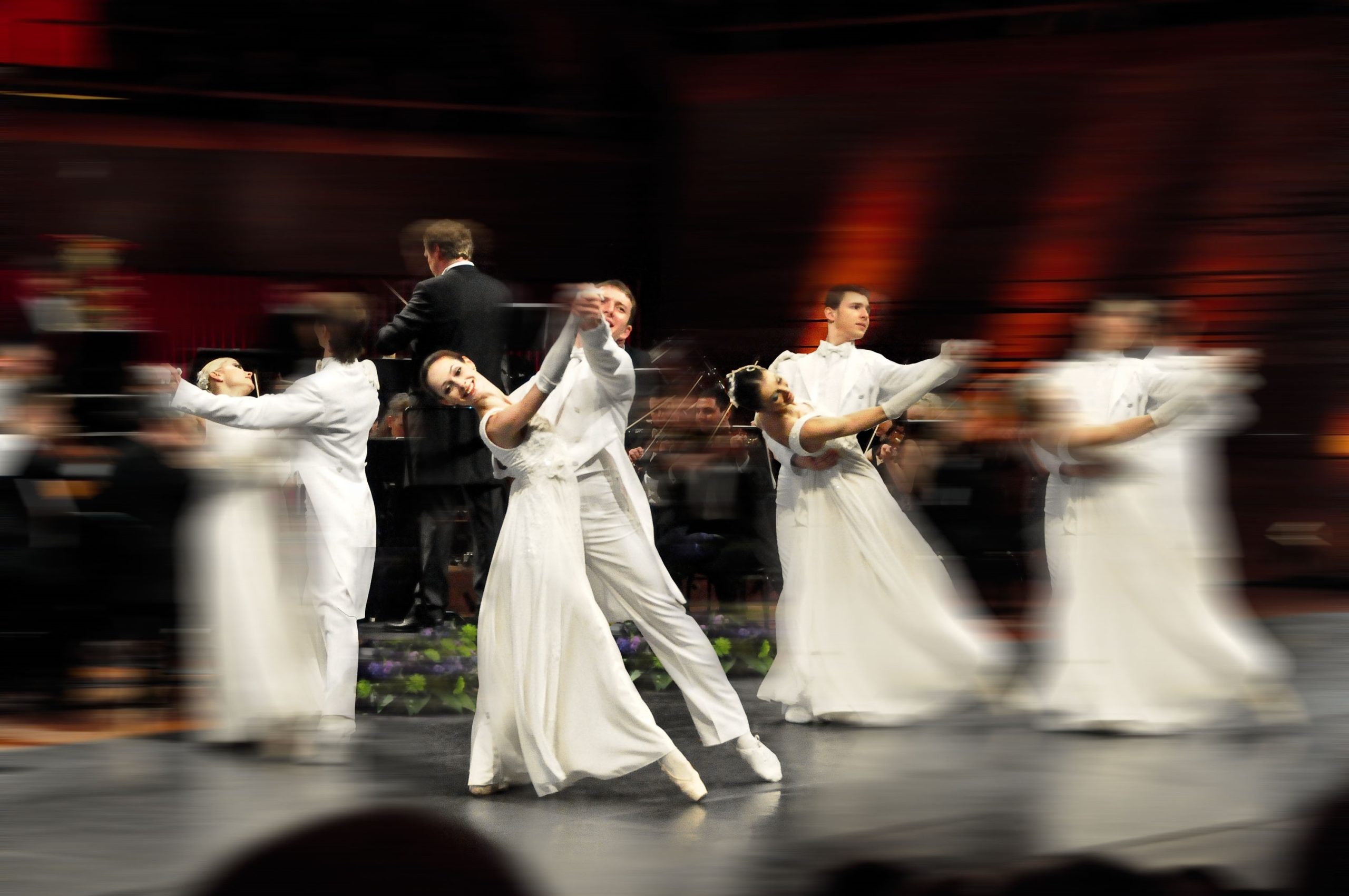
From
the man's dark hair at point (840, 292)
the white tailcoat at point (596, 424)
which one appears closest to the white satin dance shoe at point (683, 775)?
the white tailcoat at point (596, 424)

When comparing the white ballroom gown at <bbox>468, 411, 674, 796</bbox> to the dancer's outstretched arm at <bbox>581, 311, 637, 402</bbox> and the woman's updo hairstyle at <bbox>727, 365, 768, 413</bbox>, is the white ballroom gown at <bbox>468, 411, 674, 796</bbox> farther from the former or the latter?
the woman's updo hairstyle at <bbox>727, 365, 768, 413</bbox>

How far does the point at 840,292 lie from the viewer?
1.25 meters

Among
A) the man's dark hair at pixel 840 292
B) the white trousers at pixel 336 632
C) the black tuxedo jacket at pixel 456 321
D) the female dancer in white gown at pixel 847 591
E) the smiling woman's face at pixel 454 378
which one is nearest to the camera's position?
the man's dark hair at pixel 840 292

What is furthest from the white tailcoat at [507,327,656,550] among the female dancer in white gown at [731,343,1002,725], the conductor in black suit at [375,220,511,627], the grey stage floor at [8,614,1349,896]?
the female dancer in white gown at [731,343,1002,725]

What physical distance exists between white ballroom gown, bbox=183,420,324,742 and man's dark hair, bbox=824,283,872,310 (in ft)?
4.02

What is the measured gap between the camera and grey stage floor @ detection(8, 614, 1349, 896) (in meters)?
0.91

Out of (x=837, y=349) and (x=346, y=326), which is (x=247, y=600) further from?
(x=837, y=349)

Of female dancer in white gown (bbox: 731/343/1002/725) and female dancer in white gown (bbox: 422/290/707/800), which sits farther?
female dancer in white gown (bbox: 731/343/1002/725)

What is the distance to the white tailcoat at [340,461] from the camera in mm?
2438

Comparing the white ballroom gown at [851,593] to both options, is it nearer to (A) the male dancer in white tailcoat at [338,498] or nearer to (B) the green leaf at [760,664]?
(B) the green leaf at [760,664]

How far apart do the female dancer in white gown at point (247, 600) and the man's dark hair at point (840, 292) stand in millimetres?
1214

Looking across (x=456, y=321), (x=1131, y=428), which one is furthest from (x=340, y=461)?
(x=1131, y=428)

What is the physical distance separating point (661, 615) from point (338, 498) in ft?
2.03

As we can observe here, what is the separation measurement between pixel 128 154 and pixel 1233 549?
85cm
